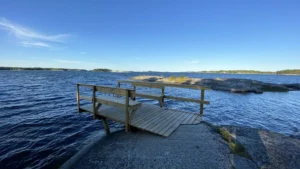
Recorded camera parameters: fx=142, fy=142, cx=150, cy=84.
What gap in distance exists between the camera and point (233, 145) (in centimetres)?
397

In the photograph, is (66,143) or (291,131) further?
(291,131)

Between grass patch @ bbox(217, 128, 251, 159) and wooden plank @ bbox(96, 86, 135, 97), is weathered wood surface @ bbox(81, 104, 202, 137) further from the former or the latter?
grass patch @ bbox(217, 128, 251, 159)

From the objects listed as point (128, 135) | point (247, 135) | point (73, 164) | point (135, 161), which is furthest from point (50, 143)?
point (247, 135)

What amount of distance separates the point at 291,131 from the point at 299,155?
13.5 feet

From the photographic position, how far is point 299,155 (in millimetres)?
3646

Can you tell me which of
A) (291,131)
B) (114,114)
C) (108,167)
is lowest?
(291,131)

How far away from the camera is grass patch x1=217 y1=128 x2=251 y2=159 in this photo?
11.9 feet

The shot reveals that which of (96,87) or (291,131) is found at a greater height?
(96,87)

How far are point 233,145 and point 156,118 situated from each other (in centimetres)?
265

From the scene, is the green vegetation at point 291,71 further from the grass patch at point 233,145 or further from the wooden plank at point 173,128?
the wooden plank at point 173,128

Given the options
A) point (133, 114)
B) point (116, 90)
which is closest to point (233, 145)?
point (133, 114)

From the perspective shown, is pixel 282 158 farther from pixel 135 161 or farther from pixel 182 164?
pixel 135 161

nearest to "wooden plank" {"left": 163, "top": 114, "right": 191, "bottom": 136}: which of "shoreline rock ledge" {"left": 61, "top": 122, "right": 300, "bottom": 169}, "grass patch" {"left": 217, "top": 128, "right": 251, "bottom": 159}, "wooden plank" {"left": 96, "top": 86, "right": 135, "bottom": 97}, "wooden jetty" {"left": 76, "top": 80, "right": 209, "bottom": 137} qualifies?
"wooden jetty" {"left": 76, "top": 80, "right": 209, "bottom": 137}

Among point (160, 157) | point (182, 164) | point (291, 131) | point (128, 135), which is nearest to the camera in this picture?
point (182, 164)
